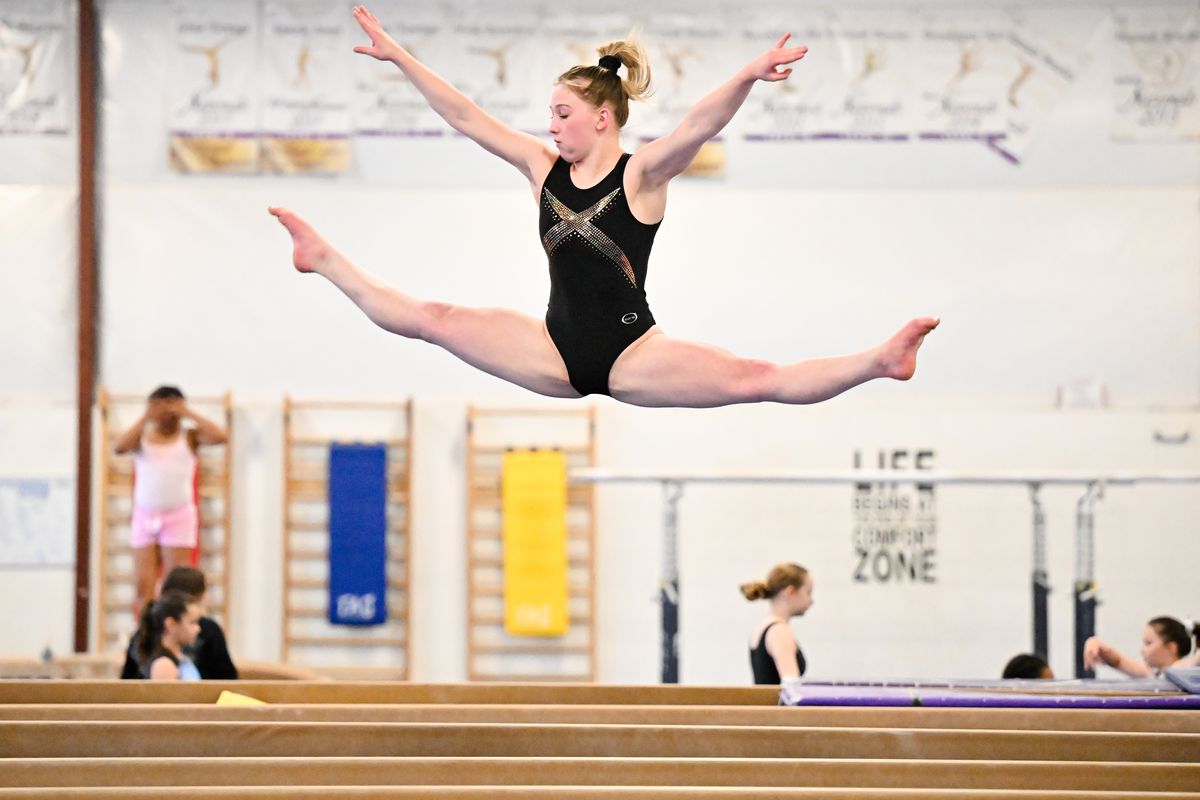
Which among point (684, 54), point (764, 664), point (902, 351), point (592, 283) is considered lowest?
point (764, 664)

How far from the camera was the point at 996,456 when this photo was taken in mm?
8531

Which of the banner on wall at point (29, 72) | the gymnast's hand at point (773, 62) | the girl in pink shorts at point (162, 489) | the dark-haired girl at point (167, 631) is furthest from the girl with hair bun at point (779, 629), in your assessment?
the banner on wall at point (29, 72)

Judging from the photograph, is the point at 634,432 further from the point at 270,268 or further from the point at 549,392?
the point at 549,392

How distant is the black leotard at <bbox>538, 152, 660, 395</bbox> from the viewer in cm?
335

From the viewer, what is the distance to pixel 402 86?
874cm

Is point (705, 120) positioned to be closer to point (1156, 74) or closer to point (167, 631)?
point (167, 631)

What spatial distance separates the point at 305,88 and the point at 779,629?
4976 millimetres

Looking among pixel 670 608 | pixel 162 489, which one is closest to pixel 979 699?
pixel 670 608

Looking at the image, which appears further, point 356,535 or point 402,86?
point 402,86

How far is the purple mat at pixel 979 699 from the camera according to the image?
13.0ft

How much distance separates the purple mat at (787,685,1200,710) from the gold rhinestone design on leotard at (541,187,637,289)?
142 cm

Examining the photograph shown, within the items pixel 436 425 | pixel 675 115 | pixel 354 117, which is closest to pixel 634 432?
pixel 436 425

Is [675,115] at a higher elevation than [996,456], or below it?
higher

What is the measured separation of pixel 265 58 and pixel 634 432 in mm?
3372
